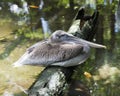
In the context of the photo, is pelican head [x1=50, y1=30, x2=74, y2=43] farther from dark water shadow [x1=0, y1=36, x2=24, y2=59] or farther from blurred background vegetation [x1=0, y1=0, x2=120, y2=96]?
dark water shadow [x1=0, y1=36, x2=24, y2=59]

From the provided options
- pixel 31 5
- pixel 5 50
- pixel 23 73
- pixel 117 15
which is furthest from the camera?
pixel 31 5

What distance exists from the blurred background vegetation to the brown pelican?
0.54 meters

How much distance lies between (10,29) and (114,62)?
294 centimetres

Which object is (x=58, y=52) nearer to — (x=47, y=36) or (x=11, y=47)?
(x=11, y=47)

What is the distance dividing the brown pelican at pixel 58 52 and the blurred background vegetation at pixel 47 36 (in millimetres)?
542

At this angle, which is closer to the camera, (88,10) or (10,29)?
(10,29)

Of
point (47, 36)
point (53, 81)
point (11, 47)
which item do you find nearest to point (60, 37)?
point (53, 81)

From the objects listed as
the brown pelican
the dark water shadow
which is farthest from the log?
the dark water shadow

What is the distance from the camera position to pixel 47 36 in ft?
24.0

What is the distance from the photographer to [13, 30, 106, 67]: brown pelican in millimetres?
4926

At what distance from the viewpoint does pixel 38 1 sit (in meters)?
9.63

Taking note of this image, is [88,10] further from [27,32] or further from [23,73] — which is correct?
[23,73]

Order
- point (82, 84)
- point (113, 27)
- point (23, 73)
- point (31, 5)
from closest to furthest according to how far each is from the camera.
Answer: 1. point (82, 84)
2. point (23, 73)
3. point (113, 27)
4. point (31, 5)

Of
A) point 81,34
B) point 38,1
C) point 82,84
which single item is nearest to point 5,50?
point 81,34
